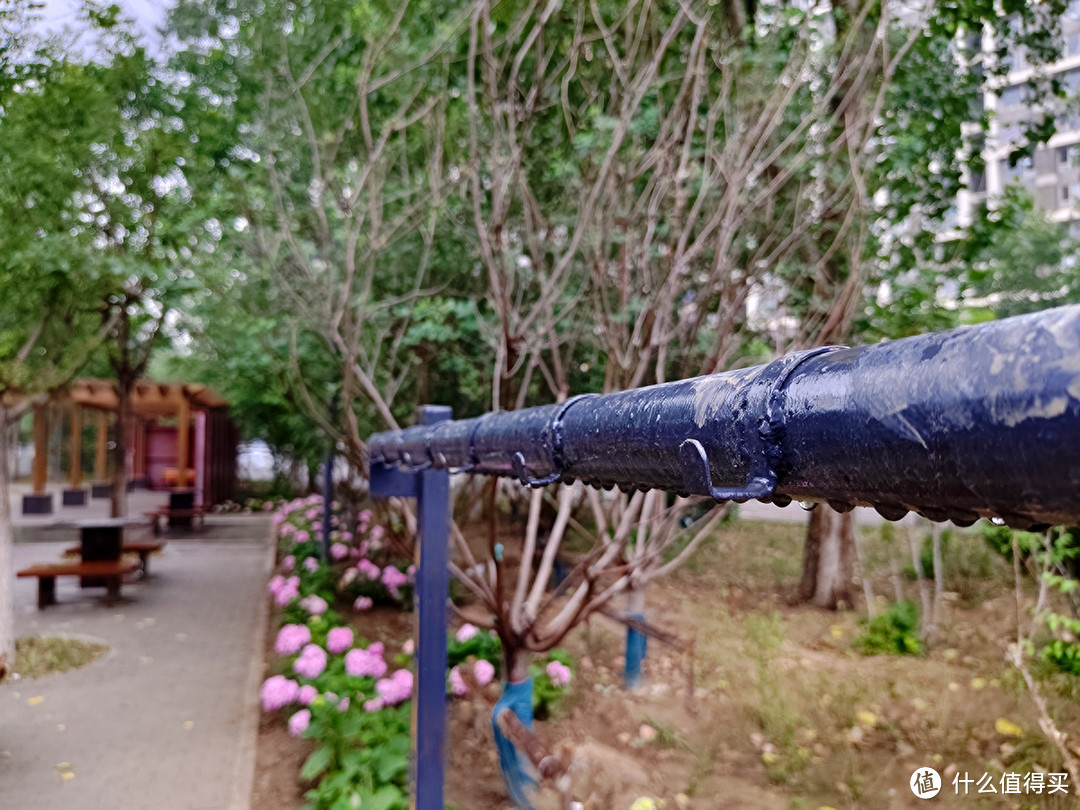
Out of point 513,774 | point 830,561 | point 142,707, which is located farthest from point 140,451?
point 513,774

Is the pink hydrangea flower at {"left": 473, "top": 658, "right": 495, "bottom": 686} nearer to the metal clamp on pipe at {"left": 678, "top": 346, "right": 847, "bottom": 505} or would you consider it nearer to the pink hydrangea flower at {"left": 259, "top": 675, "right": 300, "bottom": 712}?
the pink hydrangea flower at {"left": 259, "top": 675, "right": 300, "bottom": 712}

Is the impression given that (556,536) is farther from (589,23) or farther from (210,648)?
(210,648)

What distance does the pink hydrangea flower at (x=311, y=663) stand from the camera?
14.6 ft

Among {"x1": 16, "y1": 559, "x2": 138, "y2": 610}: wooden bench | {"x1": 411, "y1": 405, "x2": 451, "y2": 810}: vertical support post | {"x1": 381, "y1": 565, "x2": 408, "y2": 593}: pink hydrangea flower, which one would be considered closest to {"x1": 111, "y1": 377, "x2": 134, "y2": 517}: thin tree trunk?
{"x1": 16, "y1": 559, "x2": 138, "y2": 610}: wooden bench

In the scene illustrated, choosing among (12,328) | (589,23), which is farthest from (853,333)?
(12,328)

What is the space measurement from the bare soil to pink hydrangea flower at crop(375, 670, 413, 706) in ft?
1.60

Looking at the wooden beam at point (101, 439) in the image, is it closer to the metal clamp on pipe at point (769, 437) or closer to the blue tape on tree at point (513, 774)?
the blue tape on tree at point (513, 774)

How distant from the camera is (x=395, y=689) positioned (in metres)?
4.38

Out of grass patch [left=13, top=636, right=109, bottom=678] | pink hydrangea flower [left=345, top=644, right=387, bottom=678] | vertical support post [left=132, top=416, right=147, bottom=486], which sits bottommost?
grass patch [left=13, top=636, right=109, bottom=678]

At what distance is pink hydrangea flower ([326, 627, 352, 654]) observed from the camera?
4746mm

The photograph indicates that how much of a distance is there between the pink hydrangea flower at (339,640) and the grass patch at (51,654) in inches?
124

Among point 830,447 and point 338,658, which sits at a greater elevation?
point 830,447

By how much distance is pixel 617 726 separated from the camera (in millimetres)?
5059

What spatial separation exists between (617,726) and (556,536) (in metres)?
1.43
